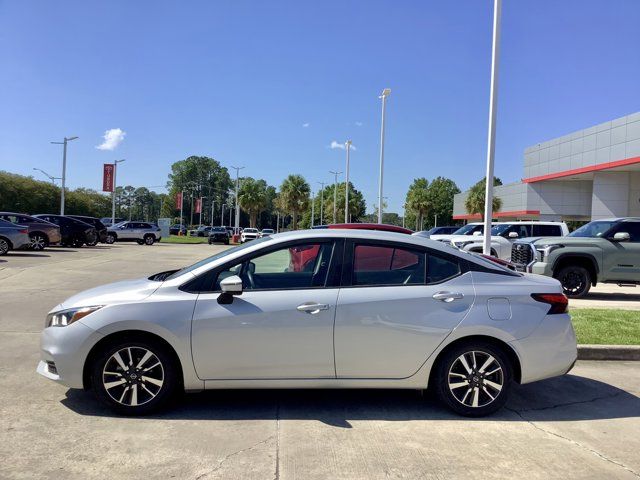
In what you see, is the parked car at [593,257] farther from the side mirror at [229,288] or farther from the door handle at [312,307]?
the side mirror at [229,288]

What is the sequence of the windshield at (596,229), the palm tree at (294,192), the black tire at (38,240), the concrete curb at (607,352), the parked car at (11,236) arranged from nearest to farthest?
the concrete curb at (607,352), the windshield at (596,229), the parked car at (11,236), the black tire at (38,240), the palm tree at (294,192)

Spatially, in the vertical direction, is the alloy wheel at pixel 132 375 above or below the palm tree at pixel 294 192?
below

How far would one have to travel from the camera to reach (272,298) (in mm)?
4402

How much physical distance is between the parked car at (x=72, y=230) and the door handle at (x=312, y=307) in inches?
1031

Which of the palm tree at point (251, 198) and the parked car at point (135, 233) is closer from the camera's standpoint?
the parked car at point (135, 233)

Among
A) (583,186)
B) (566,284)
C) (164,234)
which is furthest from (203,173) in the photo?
(566,284)

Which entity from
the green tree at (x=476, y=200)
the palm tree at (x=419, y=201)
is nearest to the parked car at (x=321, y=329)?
the green tree at (x=476, y=200)

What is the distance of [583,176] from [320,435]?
39353 millimetres

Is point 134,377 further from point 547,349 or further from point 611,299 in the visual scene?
point 611,299

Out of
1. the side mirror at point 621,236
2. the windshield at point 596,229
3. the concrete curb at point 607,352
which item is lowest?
the concrete curb at point 607,352

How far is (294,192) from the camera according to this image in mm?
64188

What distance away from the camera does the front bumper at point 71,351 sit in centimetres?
430

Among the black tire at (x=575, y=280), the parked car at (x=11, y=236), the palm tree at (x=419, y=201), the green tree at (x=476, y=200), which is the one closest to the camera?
the black tire at (x=575, y=280)

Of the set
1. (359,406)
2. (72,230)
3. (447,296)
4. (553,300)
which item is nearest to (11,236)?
(72,230)
